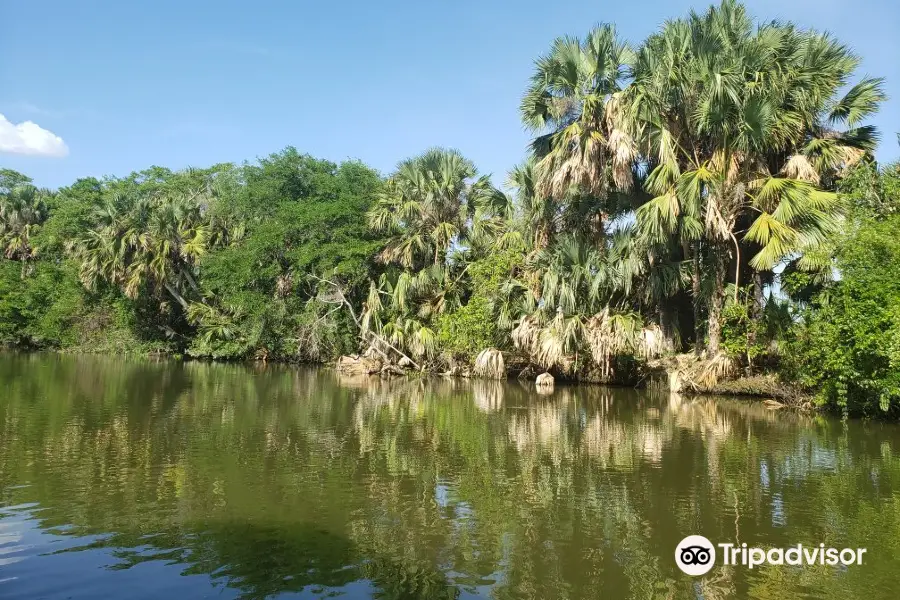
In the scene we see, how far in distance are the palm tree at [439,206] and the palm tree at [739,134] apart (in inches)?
377

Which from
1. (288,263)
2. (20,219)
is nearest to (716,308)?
(288,263)

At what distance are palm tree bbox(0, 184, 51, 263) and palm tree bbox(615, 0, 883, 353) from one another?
148 ft

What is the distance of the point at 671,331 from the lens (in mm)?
21781

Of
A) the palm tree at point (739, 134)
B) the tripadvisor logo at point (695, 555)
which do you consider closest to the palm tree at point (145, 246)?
the palm tree at point (739, 134)

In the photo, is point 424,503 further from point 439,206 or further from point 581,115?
point 439,206

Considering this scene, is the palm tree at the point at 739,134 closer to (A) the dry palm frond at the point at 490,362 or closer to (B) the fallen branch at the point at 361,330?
(A) the dry palm frond at the point at 490,362

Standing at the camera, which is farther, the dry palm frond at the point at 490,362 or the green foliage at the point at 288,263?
the green foliage at the point at 288,263

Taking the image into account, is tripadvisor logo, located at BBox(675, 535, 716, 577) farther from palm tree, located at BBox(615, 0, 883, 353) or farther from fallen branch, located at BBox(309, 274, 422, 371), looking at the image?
fallen branch, located at BBox(309, 274, 422, 371)

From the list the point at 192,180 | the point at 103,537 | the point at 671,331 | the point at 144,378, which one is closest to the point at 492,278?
the point at 671,331

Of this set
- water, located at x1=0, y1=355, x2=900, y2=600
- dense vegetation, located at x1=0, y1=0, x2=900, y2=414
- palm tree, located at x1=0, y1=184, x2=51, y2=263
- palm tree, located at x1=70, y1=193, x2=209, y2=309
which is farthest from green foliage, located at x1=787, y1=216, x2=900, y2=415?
palm tree, located at x1=0, y1=184, x2=51, y2=263

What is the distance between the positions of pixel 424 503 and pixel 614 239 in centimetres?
1681

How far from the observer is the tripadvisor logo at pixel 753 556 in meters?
5.67

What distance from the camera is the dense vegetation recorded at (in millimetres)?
16516

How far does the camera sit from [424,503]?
24.0 ft
